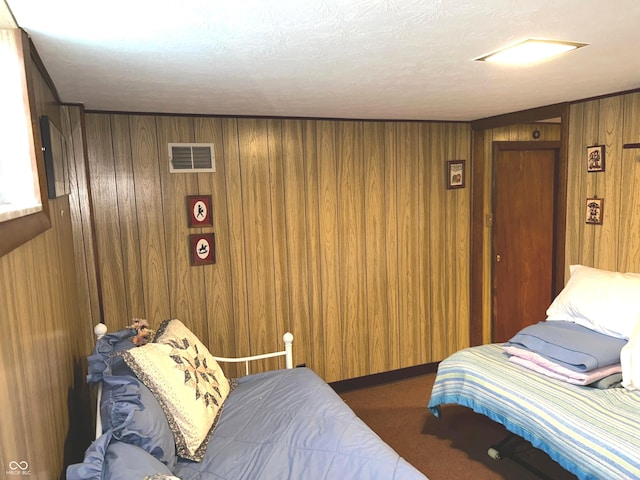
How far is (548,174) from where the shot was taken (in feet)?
14.3

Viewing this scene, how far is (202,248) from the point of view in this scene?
330 centimetres

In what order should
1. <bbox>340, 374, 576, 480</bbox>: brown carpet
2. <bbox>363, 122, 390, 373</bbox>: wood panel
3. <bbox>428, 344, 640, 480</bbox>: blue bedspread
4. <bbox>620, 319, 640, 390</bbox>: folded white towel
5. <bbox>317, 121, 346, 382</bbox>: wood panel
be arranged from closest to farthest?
<bbox>428, 344, 640, 480</bbox>: blue bedspread → <bbox>620, 319, 640, 390</bbox>: folded white towel → <bbox>340, 374, 576, 480</bbox>: brown carpet → <bbox>317, 121, 346, 382</bbox>: wood panel → <bbox>363, 122, 390, 373</bbox>: wood panel

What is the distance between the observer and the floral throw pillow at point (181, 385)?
1941mm

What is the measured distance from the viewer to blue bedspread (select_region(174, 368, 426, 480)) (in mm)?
1806

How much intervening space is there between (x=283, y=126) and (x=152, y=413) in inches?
90.7

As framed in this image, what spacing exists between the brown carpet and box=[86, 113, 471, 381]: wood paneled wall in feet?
0.93

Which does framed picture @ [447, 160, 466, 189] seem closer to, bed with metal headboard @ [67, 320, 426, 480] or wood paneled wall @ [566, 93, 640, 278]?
wood paneled wall @ [566, 93, 640, 278]

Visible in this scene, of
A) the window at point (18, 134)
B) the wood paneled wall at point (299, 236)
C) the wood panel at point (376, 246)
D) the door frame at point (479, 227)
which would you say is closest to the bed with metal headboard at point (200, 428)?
the window at point (18, 134)

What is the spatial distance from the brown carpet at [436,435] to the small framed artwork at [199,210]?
1847 mm

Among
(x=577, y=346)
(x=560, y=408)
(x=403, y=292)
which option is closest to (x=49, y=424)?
(x=560, y=408)

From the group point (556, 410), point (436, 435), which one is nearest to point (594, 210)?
point (556, 410)

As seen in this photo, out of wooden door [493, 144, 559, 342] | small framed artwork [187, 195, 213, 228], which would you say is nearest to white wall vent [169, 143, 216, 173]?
small framed artwork [187, 195, 213, 228]

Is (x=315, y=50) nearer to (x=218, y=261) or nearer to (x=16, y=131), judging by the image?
(x=16, y=131)

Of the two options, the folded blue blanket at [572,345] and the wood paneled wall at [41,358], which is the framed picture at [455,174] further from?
the wood paneled wall at [41,358]
